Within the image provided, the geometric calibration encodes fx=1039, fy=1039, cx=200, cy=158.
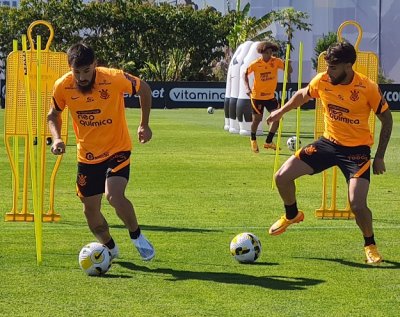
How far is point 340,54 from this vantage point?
8859 millimetres

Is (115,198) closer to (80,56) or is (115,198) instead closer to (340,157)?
(80,56)

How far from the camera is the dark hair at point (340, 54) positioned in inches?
349

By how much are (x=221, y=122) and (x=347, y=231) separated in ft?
76.9

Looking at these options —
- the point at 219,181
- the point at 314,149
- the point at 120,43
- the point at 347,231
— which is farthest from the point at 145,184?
the point at 120,43

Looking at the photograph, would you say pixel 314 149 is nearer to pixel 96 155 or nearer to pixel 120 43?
pixel 96 155

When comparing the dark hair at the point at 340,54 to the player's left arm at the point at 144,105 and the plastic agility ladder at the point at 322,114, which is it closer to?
the player's left arm at the point at 144,105

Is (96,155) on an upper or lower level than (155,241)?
upper

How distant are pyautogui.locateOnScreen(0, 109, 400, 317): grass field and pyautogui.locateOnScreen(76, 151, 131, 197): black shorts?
688 mm

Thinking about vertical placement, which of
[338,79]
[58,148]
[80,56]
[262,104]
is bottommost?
[262,104]

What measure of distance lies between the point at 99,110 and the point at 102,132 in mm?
195

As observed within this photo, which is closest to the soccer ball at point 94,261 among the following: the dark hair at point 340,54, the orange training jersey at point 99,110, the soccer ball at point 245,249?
the orange training jersey at point 99,110

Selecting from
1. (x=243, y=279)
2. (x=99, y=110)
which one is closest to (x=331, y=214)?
(x=243, y=279)

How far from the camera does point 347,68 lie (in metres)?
9.08

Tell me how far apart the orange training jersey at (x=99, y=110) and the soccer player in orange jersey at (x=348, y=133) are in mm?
1623
